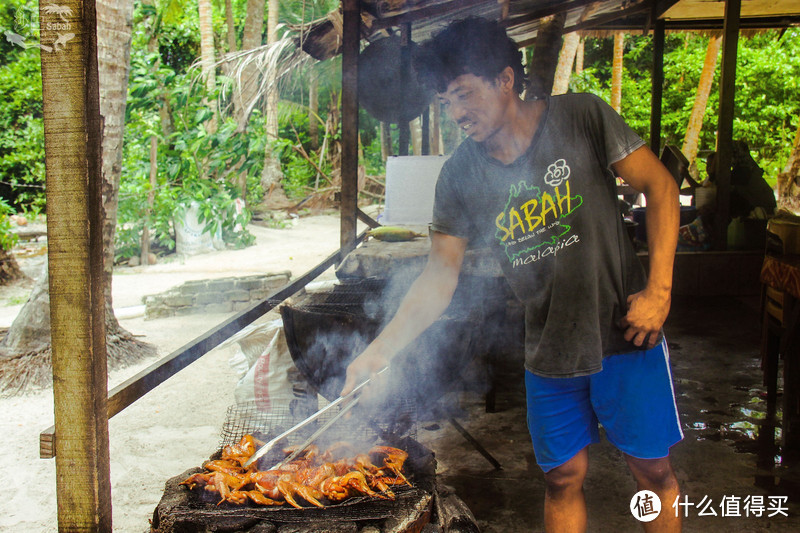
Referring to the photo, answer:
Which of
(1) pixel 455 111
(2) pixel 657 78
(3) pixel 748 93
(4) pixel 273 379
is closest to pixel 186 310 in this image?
(4) pixel 273 379

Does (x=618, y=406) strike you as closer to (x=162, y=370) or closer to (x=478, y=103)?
(x=478, y=103)

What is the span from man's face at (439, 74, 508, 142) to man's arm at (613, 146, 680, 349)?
1.52 ft

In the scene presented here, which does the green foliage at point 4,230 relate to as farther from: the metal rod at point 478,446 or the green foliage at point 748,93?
the green foliage at point 748,93

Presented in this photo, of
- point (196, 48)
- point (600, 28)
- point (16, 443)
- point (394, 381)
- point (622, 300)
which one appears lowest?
point (16, 443)

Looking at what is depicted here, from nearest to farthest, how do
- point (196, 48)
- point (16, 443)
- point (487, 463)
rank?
1. point (487, 463)
2. point (16, 443)
3. point (196, 48)

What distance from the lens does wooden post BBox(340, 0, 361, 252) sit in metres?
4.73

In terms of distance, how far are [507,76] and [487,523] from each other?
7.60ft

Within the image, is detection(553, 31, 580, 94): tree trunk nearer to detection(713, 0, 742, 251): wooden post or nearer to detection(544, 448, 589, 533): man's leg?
detection(713, 0, 742, 251): wooden post

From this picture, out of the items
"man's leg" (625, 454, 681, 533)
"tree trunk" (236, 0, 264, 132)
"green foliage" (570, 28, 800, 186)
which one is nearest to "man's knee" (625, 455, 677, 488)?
→ "man's leg" (625, 454, 681, 533)

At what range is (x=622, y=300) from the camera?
216 cm

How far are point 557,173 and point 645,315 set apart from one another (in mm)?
589

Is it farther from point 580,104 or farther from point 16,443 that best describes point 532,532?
point 16,443

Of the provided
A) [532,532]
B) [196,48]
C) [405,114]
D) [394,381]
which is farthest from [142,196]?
[196,48]

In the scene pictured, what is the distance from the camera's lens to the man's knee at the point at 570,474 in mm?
2291
